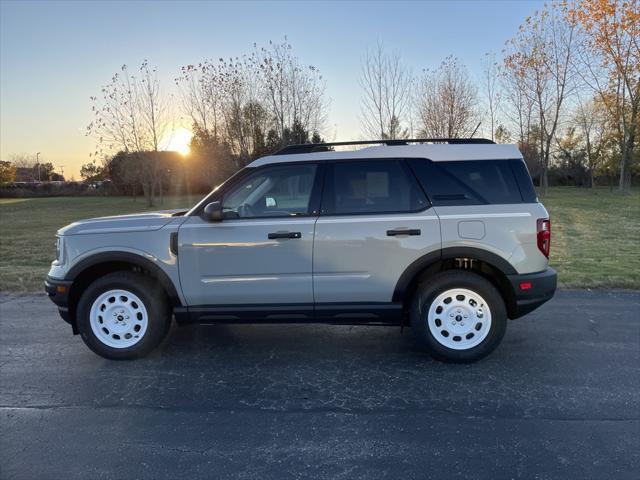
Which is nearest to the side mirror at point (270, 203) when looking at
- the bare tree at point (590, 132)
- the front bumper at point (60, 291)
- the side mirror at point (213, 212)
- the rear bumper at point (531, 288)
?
the side mirror at point (213, 212)

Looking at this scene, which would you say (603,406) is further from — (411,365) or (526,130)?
(526,130)

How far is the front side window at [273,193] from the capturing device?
4547 mm

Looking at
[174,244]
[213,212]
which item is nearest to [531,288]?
[213,212]

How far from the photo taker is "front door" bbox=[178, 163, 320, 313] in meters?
4.43

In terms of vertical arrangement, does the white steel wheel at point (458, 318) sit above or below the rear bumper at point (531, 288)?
below

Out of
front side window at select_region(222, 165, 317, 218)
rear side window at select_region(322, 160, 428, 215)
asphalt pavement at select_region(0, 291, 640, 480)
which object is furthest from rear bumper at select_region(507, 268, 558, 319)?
front side window at select_region(222, 165, 317, 218)

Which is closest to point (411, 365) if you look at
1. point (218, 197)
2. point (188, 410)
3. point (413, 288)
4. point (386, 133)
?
point (413, 288)

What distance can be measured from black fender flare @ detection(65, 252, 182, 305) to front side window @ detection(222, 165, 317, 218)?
83cm

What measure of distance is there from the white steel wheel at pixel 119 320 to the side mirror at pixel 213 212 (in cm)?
108

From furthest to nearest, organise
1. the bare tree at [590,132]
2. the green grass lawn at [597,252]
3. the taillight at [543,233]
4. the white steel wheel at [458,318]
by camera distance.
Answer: the bare tree at [590,132], the green grass lawn at [597,252], the white steel wheel at [458,318], the taillight at [543,233]

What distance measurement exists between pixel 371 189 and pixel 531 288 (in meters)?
1.70

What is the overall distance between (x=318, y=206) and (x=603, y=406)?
109 inches

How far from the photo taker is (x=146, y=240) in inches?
178

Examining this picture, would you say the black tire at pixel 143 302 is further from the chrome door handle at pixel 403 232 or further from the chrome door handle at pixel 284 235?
the chrome door handle at pixel 403 232
